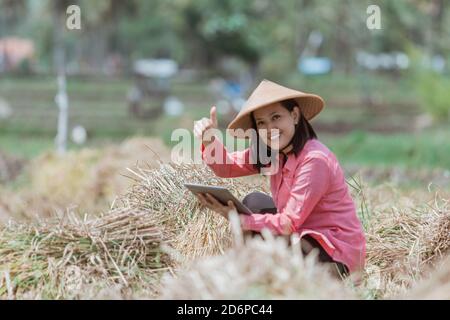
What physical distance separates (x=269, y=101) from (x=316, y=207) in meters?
0.47

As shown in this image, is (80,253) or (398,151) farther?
(398,151)

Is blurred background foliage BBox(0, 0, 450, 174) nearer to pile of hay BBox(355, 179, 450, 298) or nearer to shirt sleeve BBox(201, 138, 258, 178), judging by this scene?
pile of hay BBox(355, 179, 450, 298)

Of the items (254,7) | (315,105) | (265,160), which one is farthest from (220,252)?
(254,7)

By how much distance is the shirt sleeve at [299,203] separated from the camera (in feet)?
12.0

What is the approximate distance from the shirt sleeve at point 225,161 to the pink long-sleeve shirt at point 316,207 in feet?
0.23

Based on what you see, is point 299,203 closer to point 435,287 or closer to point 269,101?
point 269,101

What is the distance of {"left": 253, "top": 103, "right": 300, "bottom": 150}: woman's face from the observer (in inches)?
152

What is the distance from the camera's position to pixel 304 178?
3.74m

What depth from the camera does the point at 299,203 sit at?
368 centimetres

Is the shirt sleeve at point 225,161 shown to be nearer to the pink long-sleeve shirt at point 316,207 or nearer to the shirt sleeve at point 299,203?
the pink long-sleeve shirt at point 316,207

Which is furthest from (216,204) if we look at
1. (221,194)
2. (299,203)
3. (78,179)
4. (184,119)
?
(184,119)

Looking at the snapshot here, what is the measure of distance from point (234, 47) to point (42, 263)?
21017 millimetres

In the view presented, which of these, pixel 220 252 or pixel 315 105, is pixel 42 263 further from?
pixel 315 105

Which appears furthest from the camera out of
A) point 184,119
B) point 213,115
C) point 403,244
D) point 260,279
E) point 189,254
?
point 184,119
